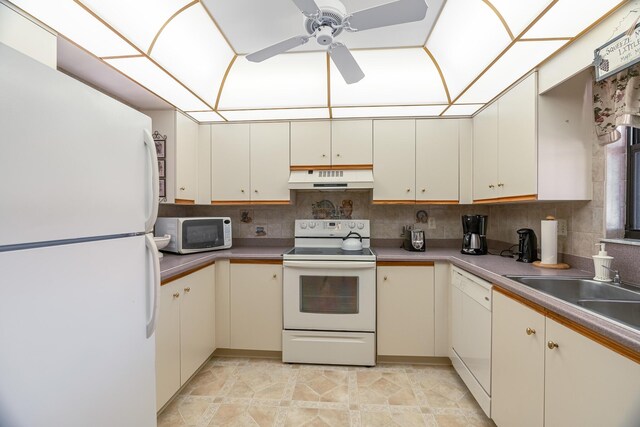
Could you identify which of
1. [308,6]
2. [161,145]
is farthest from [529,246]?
[161,145]

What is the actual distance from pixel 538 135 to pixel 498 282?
38.0 inches

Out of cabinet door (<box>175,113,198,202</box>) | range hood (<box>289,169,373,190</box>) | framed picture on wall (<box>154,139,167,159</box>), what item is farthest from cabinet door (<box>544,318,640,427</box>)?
framed picture on wall (<box>154,139,167,159</box>)

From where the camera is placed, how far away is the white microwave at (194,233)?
7.83 feet

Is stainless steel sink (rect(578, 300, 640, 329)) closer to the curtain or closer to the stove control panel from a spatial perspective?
the curtain

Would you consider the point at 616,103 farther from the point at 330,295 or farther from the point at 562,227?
the point at 330,295

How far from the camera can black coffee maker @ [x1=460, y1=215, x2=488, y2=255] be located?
2.41m

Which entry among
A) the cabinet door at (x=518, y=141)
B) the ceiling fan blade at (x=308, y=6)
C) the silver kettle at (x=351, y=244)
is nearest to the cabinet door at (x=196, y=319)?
the silver kettle at (x=351, y=244)

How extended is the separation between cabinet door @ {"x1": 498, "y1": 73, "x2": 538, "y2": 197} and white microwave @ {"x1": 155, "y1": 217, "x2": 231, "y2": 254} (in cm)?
243

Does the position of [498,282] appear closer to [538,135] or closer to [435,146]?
[538,135]

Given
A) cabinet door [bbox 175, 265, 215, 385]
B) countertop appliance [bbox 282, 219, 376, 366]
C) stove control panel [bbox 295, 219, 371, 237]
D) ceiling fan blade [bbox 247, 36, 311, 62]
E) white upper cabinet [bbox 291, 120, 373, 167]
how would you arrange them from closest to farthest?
1. ceiling fan blade [bbox 247, 36, 311, 62]
2. cabinet door [bbox 175, 265, 215, 385]
3. countertop appliance [bbox 282, 219, 376, 366]
4. white upper cabinet [bbox 291, 120, 373, 167]
5. stove control panel [bbox 295, 219, 371, 237]

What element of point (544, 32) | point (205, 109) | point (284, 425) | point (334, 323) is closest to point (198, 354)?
point (284, 425)

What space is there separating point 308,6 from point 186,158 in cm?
182

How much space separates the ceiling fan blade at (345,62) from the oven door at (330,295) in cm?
142

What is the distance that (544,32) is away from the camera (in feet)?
4.96
